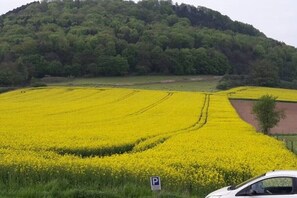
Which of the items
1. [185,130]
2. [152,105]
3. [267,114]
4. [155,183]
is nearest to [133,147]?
[185,130]

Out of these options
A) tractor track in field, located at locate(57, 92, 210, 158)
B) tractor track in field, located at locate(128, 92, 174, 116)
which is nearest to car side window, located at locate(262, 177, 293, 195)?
tractor track in field, located at locate(57, 92, 210, 158)

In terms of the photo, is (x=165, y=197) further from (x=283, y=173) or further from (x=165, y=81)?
(x=165, y=81)

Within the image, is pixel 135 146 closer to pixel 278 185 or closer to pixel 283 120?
pixel 278 185

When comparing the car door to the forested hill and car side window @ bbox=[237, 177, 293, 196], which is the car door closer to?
car side window @ bbox=[237, 177, 293, 196]

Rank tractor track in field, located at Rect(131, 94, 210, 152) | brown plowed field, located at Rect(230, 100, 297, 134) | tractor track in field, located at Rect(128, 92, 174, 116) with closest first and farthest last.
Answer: tractor track in field, located at Rect(131, 94, 210, 152)
brown plowed field, located at Rect(230, 100, 297, 134)
tractor track in field, located at Rect(128, 92, 174, 116)

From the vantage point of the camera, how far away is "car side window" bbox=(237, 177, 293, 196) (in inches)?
470

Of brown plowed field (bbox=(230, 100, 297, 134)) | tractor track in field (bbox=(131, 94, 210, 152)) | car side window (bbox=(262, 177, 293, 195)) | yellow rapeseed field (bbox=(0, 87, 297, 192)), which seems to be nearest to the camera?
car side window (bbox=(262, 177, 293, 195))

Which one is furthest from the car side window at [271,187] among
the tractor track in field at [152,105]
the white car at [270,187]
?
the tractor track in field at [152,105]

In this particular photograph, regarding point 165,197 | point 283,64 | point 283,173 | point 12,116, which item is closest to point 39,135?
point 12,116

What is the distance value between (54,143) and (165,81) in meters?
73.8

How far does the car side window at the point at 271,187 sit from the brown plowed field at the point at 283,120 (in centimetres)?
3486

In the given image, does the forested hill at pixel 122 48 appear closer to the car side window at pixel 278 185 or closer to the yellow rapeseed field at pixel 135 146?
the yellow rapeseed field at pixel 135 146

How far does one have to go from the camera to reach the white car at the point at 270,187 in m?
11.8

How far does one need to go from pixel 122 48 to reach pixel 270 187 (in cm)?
10160
